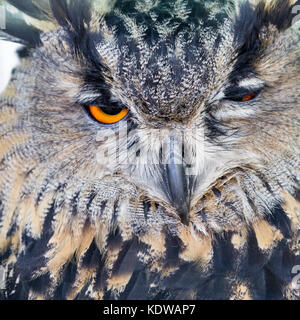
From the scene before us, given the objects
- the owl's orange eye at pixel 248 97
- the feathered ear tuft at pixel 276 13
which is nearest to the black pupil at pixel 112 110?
the owl's orange eye at pixel 248 97

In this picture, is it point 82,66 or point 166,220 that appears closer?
point 82,66

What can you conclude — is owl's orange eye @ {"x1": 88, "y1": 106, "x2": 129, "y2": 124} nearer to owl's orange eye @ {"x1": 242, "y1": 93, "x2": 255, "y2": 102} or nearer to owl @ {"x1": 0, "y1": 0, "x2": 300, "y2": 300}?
owl @ {"x1": 0, "y1": 0, "x2": 300, "y2": 300}

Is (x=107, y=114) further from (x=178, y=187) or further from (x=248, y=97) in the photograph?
(x=248, y=97)

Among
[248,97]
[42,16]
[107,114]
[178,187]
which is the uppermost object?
[42,16]

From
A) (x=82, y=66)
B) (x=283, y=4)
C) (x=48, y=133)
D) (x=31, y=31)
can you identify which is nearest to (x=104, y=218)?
(x=48, y=133)

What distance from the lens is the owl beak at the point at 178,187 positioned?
1.20m

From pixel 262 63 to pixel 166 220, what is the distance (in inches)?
20.6

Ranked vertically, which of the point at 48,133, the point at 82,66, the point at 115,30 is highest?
the point at 115,30

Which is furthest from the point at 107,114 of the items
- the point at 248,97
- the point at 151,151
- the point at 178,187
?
the point at 248,97

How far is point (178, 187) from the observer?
1203mm

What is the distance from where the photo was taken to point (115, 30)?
1.13 m

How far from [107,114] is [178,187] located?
28 cm

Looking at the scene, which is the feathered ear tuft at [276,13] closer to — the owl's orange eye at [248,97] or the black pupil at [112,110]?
the owl's orange eye at [248,97]
